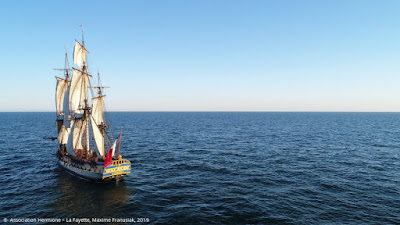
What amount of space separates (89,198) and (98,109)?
24749 mm

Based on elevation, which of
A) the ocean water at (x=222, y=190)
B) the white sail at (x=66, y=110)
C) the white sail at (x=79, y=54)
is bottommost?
the ocean water at (x=222, y=190)

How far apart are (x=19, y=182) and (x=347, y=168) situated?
2199 inches

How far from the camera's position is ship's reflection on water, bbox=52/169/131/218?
25219 mm

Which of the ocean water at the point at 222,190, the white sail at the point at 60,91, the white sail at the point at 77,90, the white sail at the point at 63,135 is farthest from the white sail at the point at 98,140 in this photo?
the white sail at the point at 60,91

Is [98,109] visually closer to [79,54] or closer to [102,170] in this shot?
[79,54]

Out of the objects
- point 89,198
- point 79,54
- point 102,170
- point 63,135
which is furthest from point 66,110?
point 89,198

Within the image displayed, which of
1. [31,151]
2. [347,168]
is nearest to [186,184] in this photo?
[347,168]

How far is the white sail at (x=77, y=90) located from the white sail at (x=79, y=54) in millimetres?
2398

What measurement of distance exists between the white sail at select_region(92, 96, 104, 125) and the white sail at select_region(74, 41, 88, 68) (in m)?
7.93

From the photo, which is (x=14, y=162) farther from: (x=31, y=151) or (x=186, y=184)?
(x=186, y=184)

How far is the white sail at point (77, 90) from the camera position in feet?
143

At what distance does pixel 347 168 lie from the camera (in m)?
40.0

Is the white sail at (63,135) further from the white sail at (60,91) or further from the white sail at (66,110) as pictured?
the white sail at (66,110)

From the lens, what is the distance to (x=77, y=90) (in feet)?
146
